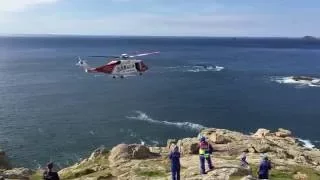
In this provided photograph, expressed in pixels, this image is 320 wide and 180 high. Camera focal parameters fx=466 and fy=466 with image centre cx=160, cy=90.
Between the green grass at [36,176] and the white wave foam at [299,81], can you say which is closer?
the green grass at [36,176]

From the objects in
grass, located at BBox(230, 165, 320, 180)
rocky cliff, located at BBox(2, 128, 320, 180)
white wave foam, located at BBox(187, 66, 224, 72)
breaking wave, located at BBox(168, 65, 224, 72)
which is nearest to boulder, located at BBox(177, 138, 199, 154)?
rocky cliff, located at BBox(2, 128, 320, 180)

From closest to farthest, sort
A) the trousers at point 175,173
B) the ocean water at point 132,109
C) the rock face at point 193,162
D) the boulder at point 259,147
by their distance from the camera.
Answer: the trousers at point 175,173, the rock face at point 193,162, the boulder at point 259,147, the ocean water at point 132,109

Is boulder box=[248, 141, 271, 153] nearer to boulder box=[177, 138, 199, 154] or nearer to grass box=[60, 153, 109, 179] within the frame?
boulder box=[177, 138, 199, 154]

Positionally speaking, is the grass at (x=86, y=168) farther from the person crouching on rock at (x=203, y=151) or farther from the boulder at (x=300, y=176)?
the boulder at (x=300, y=176)

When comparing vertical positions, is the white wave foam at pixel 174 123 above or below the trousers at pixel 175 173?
below

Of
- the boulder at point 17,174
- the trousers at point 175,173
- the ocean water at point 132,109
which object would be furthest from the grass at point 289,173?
the ocean water at point 132,109

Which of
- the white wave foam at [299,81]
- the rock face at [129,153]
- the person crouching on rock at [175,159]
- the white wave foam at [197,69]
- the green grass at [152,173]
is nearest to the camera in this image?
the person crouching on rock at [175,159]

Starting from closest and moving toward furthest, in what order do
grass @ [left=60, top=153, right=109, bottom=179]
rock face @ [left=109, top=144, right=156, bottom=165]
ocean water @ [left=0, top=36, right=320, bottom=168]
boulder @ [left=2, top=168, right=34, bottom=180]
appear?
1. boulder @ [left=2, top=168, right=34, bottom=180]
2. grass @ [left=60, top=153, right=109, bottom=179]
3. rock face @ [left=109, top=144, right=156, bottom=165]
4. ocean water @ [left=0, top=36, right=320, bottom=168]

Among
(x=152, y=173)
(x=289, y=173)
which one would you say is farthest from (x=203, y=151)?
(x=289, y=173)
